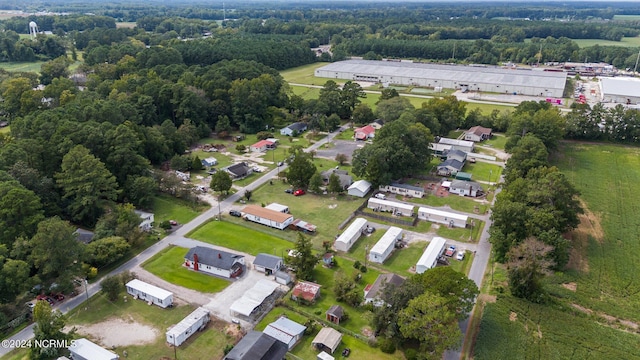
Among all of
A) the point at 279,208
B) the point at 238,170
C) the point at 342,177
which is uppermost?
the point at 342,177

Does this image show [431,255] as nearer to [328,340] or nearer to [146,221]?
[328,340]

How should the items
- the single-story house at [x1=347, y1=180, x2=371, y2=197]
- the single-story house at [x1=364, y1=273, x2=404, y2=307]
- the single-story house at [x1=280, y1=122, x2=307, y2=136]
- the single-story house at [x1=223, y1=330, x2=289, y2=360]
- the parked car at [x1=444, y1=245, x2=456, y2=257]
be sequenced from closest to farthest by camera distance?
1. the single-story house at [x1=223, y1=330, x2=289, y2=360]
2. the single-story house at [x1=364, y1=273, x2=404, y2=307]
3. the parked car at [x1=444, y1=245, x2=456, y2=257]
4. the single-story house at [x1=347, y1=180, x2=371, y2=197]
5. the single-story house at [x1=280, y1=122, x2=307, y2=136]

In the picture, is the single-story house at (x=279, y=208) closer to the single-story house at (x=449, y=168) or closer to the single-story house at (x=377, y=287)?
the single-story house at (x=377, y=287)

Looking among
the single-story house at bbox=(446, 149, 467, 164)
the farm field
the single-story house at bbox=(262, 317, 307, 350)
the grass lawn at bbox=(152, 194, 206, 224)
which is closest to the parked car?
the farm field

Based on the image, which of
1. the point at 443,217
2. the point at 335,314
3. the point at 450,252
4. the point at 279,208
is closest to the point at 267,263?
the point at 335,314

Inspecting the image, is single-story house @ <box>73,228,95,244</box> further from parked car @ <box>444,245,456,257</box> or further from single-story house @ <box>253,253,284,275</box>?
parked car @ <box>444,245,456,257</box>

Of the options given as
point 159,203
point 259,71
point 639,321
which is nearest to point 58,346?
point 159,203
